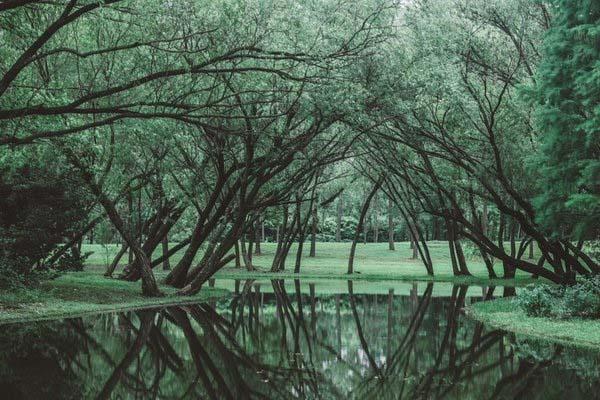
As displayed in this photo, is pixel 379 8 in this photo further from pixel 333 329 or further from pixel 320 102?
pixel 333 329

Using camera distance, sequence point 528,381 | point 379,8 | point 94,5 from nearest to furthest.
Result: point 528,381, point 94,5, point 379,8

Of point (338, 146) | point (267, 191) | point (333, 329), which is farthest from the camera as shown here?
point (267, 191)

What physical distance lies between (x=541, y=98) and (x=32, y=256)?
1668 cm

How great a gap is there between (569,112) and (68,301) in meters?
15.6

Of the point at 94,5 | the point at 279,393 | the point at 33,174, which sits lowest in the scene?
the point at 279,393

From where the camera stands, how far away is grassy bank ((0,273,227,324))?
1767 cm

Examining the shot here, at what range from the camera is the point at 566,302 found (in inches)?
721

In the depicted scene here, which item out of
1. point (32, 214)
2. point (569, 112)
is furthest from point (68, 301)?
point (569, 112)

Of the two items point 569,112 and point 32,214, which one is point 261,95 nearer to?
point 32,214

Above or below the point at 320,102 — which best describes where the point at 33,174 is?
below

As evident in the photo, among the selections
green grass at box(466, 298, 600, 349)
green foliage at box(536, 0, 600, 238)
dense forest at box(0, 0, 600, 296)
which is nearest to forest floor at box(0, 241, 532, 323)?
dense forest at box(0, 0, 600, 296)

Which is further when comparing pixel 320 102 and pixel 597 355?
pixel 320 102

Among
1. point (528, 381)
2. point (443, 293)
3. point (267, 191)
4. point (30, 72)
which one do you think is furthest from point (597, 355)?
point (267, 191)

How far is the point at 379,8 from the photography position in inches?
742
